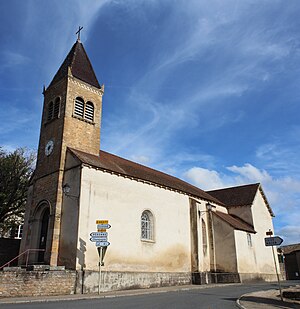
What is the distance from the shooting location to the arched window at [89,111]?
2386 centimetres

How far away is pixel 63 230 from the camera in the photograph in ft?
63.6

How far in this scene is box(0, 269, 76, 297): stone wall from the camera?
48.2ft

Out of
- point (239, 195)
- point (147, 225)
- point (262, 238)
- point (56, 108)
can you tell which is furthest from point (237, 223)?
point (56, 108)

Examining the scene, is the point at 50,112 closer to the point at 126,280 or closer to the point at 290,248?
the point at 126,280

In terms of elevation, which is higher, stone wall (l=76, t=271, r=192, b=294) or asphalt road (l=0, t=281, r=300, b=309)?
stone wall (l=76, t=271, r=192, b=294)

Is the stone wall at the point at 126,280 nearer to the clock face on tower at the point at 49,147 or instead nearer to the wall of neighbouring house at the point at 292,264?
the clock face on tower at the point at 49,147

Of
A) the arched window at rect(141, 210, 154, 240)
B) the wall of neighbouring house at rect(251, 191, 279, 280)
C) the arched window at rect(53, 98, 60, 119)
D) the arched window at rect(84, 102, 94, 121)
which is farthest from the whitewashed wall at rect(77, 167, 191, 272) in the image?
the wall of neighbouring house at rect(251, 191, 279, 280)

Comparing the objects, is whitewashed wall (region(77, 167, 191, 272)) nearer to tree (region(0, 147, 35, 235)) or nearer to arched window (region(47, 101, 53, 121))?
arched window (region(47, 101, 53, 121))

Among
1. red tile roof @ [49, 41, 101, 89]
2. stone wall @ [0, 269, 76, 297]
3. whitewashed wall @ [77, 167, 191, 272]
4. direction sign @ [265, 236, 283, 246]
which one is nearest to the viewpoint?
direction sign @ [265, 236, 283, 246]

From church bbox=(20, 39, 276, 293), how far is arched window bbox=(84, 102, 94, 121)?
0.25ft

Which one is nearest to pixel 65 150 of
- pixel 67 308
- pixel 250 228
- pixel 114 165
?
pixel 114 165

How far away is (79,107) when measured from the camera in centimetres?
2356

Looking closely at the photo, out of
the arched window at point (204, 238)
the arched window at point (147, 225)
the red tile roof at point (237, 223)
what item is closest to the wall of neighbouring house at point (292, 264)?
the red tile roof at point (237, 223)

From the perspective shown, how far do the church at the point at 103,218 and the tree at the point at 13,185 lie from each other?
5.70 meters
